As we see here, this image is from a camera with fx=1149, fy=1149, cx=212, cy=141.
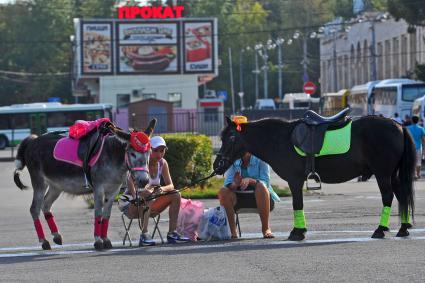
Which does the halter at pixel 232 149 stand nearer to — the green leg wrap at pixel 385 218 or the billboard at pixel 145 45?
the green leg wrap at pixel 385 218

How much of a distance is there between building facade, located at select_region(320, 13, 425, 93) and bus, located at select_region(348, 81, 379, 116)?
9.17 feet

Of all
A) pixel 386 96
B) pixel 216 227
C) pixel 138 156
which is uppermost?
pixel 386 96

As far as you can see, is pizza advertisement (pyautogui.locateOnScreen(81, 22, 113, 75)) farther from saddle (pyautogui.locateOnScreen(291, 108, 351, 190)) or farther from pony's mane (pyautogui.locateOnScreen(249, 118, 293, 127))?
saddle (pyautogui.locateOnScreen(291, 108, 351, 190))

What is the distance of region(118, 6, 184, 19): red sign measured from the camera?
83688 mm

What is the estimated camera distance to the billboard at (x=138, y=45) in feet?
271

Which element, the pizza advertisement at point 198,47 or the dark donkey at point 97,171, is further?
the pizza advertisement at point 198,47

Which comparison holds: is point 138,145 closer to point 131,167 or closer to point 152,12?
point 131,167

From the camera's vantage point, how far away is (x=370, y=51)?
81.1 m

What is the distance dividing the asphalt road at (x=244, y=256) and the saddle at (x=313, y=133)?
3.37ft

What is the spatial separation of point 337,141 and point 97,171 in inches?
125

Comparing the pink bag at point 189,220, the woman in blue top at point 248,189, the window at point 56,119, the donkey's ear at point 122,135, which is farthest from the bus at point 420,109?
the donkey's ear at point 122,135

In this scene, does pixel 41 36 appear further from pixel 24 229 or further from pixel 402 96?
pixel 24 229

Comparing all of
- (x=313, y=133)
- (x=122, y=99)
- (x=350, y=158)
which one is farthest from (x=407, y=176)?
(x=122, y=99)

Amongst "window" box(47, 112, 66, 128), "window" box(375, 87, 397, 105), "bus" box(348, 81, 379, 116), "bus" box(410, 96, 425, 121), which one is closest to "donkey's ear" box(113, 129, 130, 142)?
"bus" box(410, 96, 425, 121)
